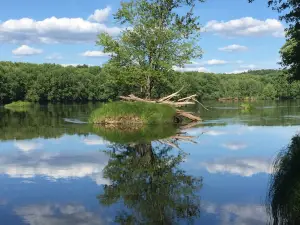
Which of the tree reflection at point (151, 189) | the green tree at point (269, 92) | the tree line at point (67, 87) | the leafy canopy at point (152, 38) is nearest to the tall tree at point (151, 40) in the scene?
the leafy canopy at point (152, 38)

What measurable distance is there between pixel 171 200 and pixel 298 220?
350 cm

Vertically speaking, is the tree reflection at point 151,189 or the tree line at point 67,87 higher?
the tree line at point 67,87

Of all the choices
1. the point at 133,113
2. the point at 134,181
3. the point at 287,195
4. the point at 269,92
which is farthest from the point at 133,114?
the point at 269,92

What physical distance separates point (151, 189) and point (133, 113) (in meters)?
20.8

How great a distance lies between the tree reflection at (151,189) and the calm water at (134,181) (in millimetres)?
23

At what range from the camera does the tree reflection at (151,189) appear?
892 cm

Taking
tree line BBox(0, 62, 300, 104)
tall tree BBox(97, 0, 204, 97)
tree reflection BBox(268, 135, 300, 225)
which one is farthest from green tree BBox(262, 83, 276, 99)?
tree reflection BBox(268, 135, 300, 225)

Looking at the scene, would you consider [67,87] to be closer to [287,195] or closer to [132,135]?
[132,135]

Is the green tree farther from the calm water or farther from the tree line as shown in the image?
the calm water

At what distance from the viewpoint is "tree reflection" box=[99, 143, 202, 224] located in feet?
29.3

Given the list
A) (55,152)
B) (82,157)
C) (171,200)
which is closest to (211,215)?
(171,200)

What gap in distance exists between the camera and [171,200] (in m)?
10.0

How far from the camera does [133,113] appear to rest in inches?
1247

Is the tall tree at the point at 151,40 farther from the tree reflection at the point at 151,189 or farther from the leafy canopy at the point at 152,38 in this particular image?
the tree reflection at the point at 151,189
